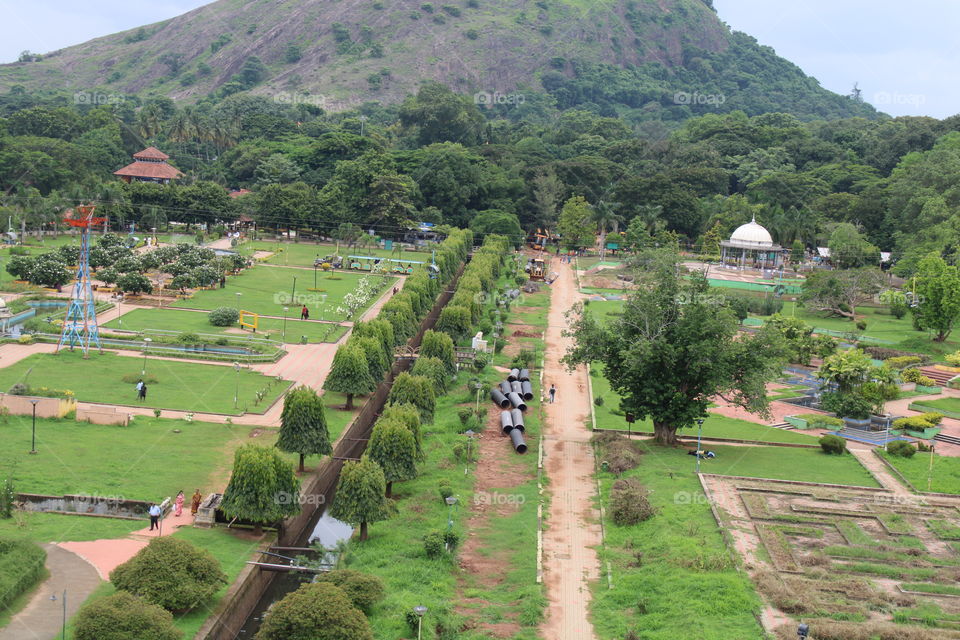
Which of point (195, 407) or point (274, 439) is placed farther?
point (195, 407)

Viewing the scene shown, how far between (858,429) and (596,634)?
89.5 feet

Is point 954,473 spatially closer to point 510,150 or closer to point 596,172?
point 596,172

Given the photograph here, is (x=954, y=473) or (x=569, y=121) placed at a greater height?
(x=569, y=121)

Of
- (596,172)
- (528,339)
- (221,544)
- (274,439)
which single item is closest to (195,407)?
(274,439)

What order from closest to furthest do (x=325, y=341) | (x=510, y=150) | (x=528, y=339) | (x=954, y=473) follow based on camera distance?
(x=954, y=473), (x=325, y=341), (x=528, y=339), (x=510, y=150)

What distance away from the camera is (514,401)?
54.2 m

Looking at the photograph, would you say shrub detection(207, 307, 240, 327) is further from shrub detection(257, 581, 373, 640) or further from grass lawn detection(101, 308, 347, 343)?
shrub detection(257, 581, 373, 640)

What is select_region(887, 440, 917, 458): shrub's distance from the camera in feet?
Answer: 154

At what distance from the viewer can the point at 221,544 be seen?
34.2 meters

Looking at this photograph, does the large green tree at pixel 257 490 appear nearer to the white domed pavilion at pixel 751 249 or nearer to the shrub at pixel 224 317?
the shrub at pixel 224 317

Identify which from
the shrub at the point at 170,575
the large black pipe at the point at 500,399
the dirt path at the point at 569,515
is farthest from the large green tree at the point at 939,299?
the shrub at the point at 170,575

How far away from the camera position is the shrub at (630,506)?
3781 cm
